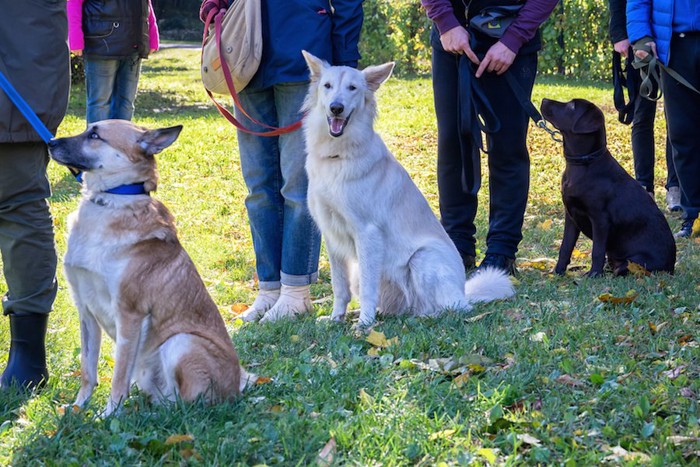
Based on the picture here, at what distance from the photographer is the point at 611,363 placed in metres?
3.75

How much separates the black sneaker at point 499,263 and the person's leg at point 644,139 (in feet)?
8.55

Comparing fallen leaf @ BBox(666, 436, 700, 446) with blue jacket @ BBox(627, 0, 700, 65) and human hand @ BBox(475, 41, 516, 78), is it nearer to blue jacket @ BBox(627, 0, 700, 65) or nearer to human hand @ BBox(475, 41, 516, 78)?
human hand @ BBox(475, 41, 516, 78)

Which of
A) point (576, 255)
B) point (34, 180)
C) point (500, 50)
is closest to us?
point (34, 180)

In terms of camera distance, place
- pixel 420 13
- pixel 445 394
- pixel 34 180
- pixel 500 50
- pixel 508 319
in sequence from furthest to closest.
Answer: pixel 420 13
pixel 500 50
pixel 508 319
pixel 34 180
pixel 445 394

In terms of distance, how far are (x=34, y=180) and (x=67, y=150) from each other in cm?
31

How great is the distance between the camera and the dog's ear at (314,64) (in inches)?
186

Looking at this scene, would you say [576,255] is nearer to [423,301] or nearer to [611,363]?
[423,301]

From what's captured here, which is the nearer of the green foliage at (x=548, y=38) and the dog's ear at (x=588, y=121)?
the dog's ear at (x=588, y=121)

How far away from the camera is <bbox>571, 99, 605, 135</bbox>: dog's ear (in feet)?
18.9

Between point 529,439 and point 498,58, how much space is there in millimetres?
3060

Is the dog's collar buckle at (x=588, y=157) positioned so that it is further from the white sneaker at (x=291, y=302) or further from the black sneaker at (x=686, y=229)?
the white sneaker at (x=291, y=302)

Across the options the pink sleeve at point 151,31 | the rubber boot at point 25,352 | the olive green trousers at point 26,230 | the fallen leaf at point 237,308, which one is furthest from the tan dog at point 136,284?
the pink sleeve at point 151,31

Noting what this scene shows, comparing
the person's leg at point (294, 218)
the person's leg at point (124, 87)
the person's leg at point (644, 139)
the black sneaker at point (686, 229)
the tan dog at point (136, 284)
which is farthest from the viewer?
the person's leg at point (124, 87)

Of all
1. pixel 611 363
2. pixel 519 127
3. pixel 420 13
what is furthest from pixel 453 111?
pixel 420 13
